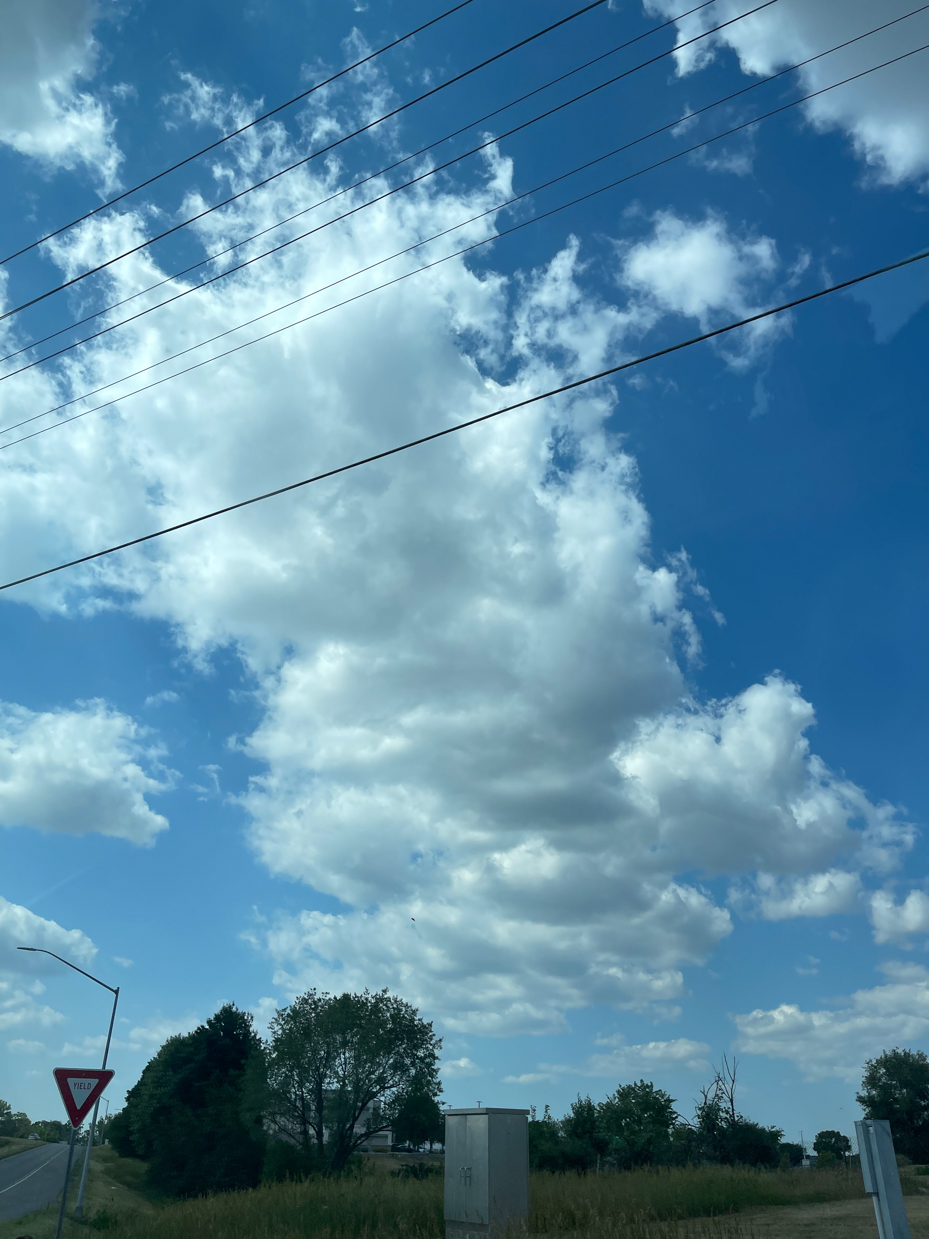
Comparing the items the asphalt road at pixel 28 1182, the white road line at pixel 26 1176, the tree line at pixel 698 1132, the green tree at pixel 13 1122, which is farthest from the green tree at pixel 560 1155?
the green tree at pixel 13 1122

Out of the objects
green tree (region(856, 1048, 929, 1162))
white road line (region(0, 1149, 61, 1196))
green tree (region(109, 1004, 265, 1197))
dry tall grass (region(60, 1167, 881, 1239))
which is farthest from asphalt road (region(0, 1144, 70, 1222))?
green tree (region(856, 1048, 929, 1162))

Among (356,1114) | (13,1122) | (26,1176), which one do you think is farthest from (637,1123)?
(13,1122)

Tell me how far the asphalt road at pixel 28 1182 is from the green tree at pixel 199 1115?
242 inches

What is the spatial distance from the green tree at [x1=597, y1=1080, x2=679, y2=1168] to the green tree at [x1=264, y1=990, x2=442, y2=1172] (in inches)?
540

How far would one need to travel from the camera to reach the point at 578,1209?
68.9 feet

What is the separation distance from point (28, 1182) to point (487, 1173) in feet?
174

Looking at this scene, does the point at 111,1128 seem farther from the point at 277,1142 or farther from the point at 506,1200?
the point at 506,1200

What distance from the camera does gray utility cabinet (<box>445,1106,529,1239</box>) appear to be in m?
18.3

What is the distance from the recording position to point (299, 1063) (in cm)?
5625

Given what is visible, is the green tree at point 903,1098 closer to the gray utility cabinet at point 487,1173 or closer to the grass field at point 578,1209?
the grass field at point 578,1209

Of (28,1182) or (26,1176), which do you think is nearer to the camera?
(28,1182)

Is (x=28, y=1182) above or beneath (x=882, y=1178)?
beneath

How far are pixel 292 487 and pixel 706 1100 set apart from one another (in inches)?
1414

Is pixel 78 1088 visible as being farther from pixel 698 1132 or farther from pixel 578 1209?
pixel 698 1132
